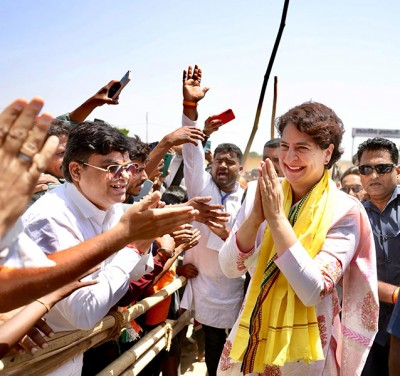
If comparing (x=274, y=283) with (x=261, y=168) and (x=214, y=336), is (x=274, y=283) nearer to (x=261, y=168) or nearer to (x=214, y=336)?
(x=261, y=168)

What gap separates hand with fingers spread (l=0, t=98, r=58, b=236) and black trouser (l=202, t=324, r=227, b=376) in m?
→ 2.94

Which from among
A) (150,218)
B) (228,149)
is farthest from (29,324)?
(228,149)

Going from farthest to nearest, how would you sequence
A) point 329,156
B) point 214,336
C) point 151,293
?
point 214,336
point 151,293
point 329,156

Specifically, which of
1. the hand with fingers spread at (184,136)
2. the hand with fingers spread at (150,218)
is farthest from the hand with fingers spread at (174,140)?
the hand with fingers spread at (150,218)

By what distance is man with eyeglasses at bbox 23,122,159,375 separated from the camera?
6.05 ft

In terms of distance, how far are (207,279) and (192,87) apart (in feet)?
5.65

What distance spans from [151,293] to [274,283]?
138 cm

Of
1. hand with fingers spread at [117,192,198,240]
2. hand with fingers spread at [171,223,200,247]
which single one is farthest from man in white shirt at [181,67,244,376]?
hand with fingers spread at [117,192,198,240]

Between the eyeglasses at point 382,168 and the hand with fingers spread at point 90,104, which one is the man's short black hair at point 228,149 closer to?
the hand with fingers spread at point 90,104

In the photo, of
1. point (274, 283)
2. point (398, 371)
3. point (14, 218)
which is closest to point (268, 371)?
point (274, 283)

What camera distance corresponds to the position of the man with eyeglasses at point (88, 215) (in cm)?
184

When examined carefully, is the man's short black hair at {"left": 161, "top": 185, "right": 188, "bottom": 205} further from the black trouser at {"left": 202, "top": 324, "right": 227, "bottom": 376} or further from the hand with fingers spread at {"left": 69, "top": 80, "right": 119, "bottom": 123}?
the black trouser at {"left": 202, "top": 324, "right": 227, "bottom": 376}

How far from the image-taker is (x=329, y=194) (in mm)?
2139

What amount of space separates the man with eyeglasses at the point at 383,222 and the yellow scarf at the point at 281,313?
909 millimetres
